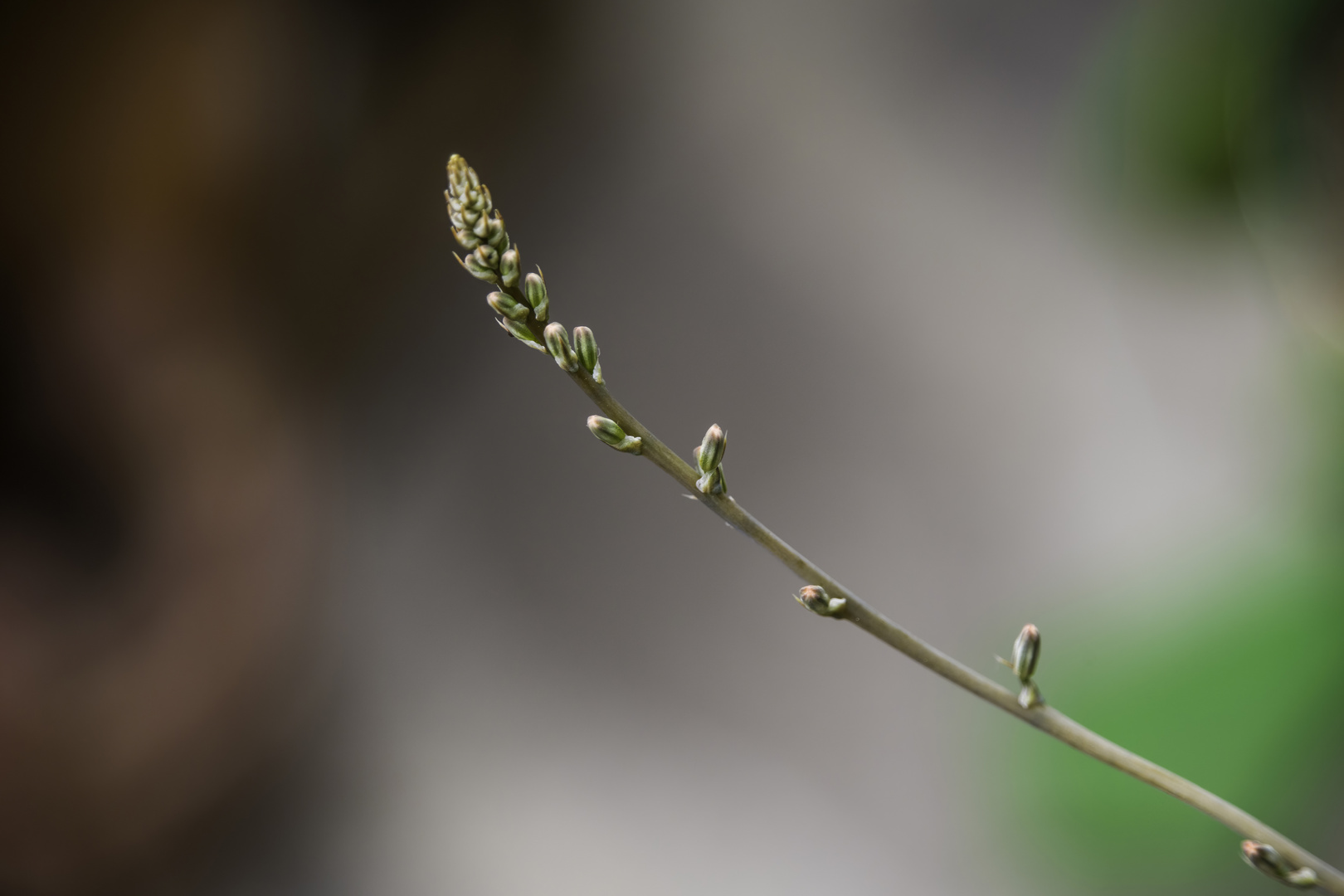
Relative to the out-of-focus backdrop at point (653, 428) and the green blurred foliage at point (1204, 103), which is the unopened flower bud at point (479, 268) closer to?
the out-of-focus backdrop at point (653, 428)

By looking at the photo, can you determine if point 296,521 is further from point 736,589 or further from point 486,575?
point 736,589

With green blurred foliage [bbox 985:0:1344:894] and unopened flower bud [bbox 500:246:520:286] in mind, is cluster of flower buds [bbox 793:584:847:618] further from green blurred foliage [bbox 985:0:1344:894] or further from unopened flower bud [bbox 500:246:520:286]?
green blurred foliage [bbox 985:0:1344:894]

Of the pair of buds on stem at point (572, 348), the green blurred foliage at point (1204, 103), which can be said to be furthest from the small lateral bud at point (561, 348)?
the green blurred foliage at point (1204, 103)

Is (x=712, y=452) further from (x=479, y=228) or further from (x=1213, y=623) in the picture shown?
(x=1213, y=623)

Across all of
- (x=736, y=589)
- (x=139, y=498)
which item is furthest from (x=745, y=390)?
(x=139, y=498)

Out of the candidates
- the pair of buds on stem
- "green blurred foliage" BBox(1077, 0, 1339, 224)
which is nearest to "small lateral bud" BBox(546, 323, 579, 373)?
the pair of buds on stem

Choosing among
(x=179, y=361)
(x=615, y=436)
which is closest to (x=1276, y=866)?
(x=615, y=436)
